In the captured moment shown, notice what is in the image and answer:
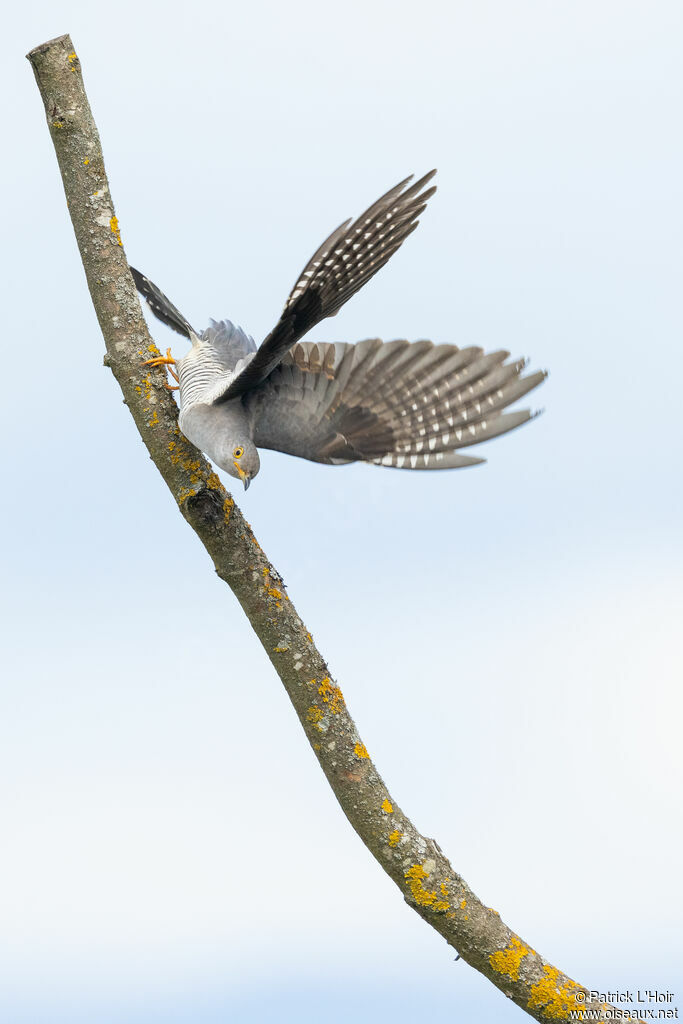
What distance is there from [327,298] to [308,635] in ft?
5.84

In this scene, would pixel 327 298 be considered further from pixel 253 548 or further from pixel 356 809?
pixel 356 809

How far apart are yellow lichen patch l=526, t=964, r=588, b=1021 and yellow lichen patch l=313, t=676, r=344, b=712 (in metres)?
1.62

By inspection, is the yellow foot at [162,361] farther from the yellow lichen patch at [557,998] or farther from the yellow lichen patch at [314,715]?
the yellow lichen patch at [557,998]

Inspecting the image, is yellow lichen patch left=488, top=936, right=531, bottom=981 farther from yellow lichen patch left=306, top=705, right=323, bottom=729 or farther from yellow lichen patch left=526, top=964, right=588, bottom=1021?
yellow lichen patch left=306, top=705, right=323, bottom=729

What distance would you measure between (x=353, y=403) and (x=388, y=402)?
0.60 ft

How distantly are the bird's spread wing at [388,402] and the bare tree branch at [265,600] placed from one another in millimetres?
510

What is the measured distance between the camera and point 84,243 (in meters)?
5.71

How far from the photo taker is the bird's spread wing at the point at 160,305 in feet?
21.9

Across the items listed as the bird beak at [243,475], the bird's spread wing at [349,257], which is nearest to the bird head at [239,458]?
the bird beak at [243,475]

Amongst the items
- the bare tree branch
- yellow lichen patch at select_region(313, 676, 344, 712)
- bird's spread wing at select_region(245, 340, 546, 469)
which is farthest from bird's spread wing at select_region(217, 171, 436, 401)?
yellow lichen patch at select_region(313, 676, 344, 712)

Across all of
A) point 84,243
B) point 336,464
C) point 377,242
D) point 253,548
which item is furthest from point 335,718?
point 84,243

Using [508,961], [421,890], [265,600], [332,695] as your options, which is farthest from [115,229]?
[508,961]

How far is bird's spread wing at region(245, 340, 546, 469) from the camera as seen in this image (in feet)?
17.6

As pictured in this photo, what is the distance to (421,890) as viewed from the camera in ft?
17.7
